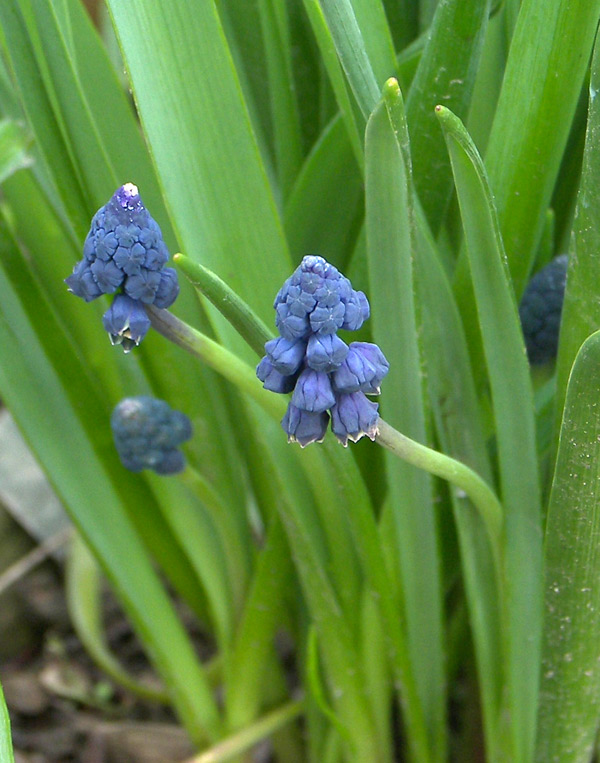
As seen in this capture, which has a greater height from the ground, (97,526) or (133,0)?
(133,0)

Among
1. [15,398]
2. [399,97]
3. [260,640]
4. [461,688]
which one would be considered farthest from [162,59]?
[461,688]

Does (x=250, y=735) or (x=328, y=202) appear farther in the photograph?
(x=250, y=735)

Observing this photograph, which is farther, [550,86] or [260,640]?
[260,640]

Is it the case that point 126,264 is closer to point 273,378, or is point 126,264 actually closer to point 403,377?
point 273,378

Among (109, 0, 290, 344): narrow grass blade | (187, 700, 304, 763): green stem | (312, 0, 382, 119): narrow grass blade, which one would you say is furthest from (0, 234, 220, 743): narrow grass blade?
(312, 0, 382, 119): narrow grass blade

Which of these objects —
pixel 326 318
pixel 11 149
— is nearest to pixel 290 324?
pixel 326 318

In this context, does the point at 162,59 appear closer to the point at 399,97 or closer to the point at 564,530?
the point at 399,97

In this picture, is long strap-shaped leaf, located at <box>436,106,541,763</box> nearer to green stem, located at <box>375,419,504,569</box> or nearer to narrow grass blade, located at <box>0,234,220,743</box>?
green stem, located at <box>375,419,504,569</box>

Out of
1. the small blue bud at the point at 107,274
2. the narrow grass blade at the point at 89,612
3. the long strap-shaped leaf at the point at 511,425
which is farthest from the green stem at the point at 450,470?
the narrow grass blade at the point at 89,612
